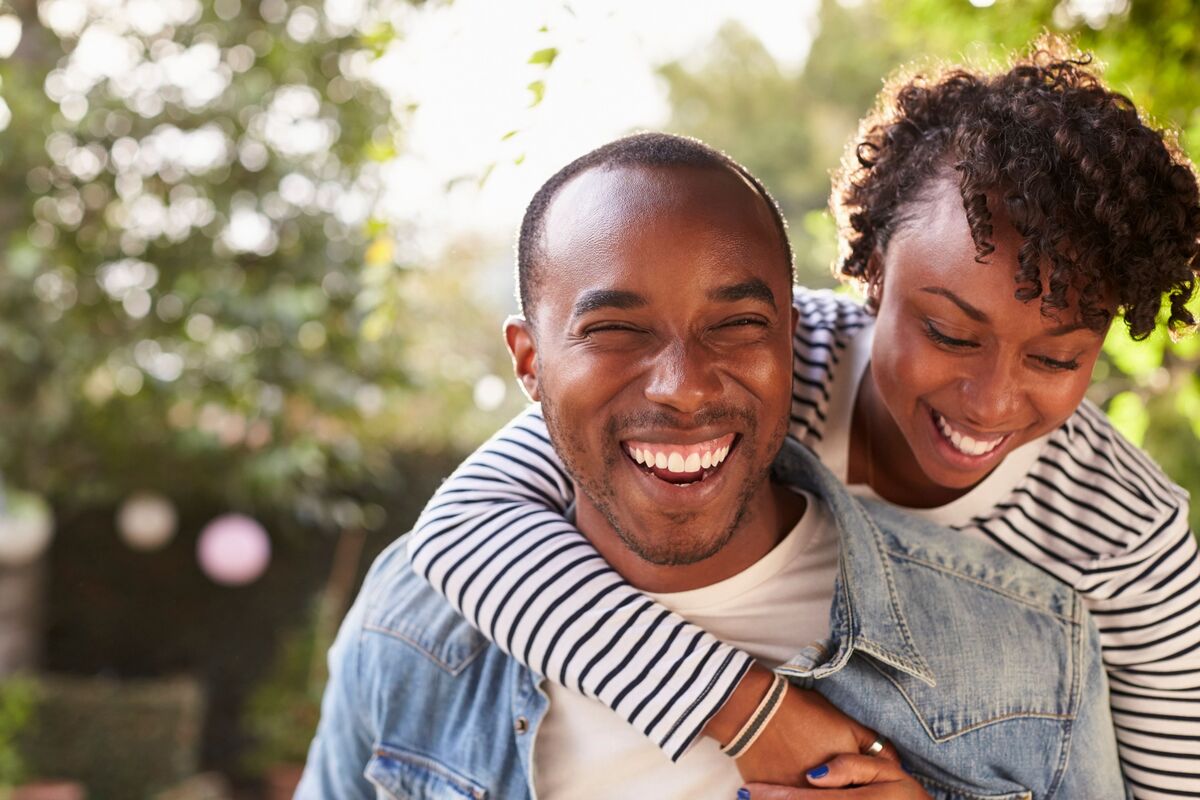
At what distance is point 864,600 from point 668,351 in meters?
0.51

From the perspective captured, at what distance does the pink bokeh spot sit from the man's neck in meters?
6.99

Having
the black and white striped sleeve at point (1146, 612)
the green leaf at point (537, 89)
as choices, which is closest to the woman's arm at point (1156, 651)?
the black and white striped sleeve at point (1146, 612)

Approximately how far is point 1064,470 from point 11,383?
6.66 meters

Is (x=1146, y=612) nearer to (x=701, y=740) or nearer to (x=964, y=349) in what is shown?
(x=964, y=349)

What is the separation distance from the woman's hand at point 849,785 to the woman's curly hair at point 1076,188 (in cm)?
73

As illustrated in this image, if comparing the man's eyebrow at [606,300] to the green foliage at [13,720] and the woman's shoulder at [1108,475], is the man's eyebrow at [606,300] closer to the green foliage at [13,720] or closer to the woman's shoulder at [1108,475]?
the woman's shoulder at [1108,475]

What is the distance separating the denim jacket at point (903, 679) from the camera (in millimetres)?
1959

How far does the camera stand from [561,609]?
1957 millimetres

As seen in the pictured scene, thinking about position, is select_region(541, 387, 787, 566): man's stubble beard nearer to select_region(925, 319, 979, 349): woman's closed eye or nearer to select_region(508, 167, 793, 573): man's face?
select_region(508, 167, 793, 573): man's face

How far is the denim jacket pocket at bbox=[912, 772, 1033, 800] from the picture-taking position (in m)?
1.95

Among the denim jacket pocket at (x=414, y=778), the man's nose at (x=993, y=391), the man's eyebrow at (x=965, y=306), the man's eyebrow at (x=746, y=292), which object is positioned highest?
the man's eyebrow at (x=965, y=306)

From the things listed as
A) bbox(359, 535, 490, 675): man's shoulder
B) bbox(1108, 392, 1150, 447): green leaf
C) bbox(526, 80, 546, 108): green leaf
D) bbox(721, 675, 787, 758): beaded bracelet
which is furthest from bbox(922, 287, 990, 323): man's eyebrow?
bbox(1108, 392, 1150, 447): green leaf

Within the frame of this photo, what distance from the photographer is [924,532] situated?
214cm

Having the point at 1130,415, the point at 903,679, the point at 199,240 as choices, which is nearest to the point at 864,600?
the point at 903,679
